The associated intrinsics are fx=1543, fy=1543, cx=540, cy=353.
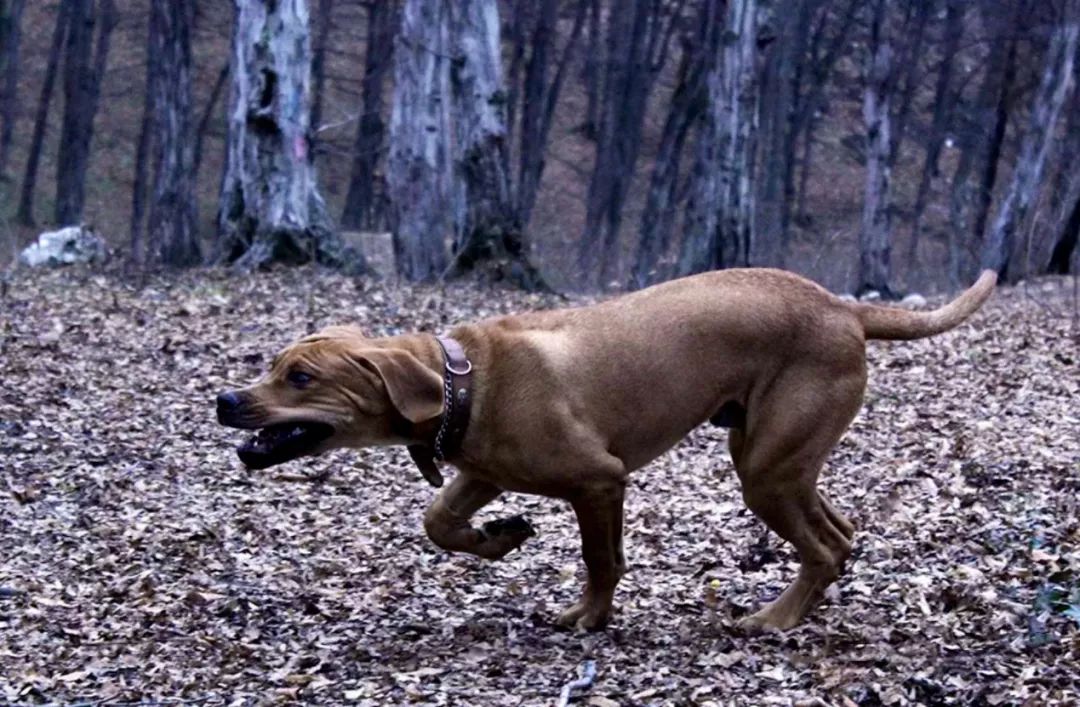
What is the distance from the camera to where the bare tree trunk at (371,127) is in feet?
130

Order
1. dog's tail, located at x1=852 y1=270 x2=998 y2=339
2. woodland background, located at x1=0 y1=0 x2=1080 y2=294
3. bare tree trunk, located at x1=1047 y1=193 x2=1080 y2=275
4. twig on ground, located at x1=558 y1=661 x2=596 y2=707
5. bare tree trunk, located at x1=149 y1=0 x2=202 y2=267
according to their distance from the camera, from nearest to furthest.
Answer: twig on ground, located at x1=558 y1=661 x2=596 y2=707 < dog's tail, located at x1=852 y1=270 x2=998 y2=339 < woodland background, located at x1=0 y1=0 x2=1080 y2=294 < bare tree trunk, located at x1=1047 y1=193 x2=1080 y2=275 < bare tree trunk, located at x1=149 y1=0 x2=202 y2=267

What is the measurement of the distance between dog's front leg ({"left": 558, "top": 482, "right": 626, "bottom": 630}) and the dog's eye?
1.14 meters

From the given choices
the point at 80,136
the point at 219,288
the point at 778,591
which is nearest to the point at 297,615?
the point at 778,591

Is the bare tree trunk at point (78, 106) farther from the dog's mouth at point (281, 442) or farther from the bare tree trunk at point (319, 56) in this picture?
the dog's mouth at point (281, 442)

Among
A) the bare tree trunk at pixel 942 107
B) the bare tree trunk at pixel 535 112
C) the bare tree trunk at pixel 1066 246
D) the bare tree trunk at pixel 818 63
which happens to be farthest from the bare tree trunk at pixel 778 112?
the bare tree trunk at pixel 1066 246

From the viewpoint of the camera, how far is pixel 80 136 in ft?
120

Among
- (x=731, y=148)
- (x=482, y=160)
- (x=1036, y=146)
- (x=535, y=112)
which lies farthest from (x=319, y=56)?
(x=482, y=160)

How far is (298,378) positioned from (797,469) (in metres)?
1.99

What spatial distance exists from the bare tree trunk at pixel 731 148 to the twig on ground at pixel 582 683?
13.1m

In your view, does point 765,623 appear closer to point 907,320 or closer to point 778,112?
point 907,320

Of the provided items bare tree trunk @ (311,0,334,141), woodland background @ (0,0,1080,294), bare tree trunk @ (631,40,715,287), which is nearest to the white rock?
woodland background @ (0,0,1080,294)

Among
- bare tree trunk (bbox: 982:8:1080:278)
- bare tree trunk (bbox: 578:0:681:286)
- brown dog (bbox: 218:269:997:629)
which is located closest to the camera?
brown dog (bbox: 218:269:997:629)

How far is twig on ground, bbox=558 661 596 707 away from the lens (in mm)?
5330

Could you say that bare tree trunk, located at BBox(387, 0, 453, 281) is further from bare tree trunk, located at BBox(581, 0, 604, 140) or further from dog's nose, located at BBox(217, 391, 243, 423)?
bare tree trunk, located at BBox(581, 0, 604, 140)
